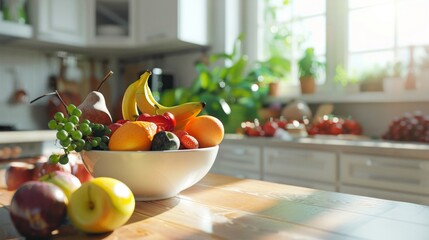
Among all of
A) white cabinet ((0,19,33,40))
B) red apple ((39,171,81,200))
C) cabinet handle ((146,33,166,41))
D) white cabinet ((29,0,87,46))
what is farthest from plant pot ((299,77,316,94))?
red apple ((39,171,81,200))

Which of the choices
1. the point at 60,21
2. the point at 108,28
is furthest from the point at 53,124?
the point at 108,28

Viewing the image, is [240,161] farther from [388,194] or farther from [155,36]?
[155,36]

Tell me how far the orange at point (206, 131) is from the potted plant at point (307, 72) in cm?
199

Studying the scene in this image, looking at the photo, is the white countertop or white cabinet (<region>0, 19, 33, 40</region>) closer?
the white countertop

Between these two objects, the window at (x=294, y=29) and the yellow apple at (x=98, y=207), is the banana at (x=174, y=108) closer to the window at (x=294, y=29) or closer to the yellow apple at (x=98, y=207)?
the yellow apple at (x=98, y=207)

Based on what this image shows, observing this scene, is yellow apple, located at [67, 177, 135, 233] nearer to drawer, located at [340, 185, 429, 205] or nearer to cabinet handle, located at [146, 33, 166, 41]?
drawer, located at [340, 185, 429, 205]

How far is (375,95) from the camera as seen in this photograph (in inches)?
91.9

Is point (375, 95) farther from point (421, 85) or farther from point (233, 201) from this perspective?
point (233, 201)

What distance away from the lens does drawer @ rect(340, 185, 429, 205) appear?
64.6 inches

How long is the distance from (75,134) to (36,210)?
0.19m

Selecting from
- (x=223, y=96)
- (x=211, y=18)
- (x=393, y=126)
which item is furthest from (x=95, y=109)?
(x=211, y=18)

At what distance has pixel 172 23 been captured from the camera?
2.81 m

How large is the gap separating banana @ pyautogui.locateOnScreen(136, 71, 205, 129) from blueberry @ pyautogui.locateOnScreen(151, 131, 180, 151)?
0.13 meters

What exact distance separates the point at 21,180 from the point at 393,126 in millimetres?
1839
